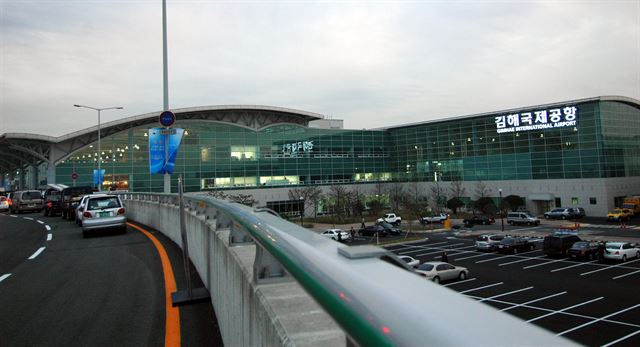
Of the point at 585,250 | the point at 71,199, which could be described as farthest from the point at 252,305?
the point at 585,250

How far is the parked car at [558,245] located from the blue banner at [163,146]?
26425 millimetres

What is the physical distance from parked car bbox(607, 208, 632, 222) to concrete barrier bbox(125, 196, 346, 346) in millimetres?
59171

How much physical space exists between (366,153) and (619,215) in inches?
1575

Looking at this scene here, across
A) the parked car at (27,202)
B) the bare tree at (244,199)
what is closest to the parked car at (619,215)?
the bare tree at (244,199)

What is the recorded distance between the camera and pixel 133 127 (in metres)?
61.4

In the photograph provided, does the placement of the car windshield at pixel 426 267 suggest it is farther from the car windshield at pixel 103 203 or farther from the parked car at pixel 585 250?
the car windshield at pixel 103 203

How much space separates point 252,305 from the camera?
2998 millimetres

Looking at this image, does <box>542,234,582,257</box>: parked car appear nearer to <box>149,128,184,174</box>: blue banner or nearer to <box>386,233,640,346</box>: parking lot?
<box>386,233,640,346</box>: parking lot

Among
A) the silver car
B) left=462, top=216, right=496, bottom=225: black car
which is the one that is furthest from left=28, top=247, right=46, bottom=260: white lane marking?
left=462, top=216, right=496, bottom=225: black car

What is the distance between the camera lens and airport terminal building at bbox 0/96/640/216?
5734cm

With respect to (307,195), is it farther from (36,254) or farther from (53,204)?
(36,254)

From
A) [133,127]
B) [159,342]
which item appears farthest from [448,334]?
[133,127]

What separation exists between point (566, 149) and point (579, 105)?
6.65 meters

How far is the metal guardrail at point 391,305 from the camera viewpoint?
80 centimetres
